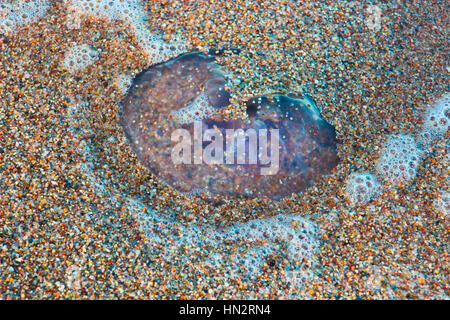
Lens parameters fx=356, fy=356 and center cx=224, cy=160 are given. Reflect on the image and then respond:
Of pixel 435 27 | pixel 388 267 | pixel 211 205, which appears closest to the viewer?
pixel 388 267

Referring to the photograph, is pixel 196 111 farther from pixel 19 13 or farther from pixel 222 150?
pixel 19 13

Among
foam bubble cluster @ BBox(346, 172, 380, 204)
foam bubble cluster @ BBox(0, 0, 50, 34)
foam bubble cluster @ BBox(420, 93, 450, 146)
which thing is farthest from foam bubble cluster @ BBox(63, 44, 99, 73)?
foam bubble cluster @ BBox(420, 93, 450, 146)

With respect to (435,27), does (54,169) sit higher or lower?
lower

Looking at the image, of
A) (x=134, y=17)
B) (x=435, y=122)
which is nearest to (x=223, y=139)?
(x=134, y=17)
